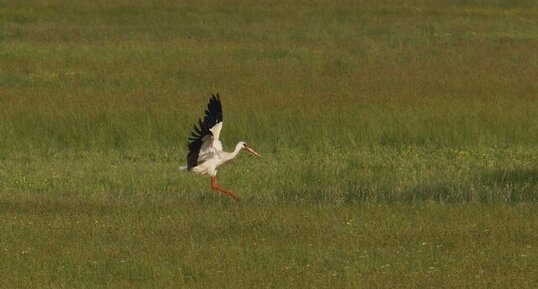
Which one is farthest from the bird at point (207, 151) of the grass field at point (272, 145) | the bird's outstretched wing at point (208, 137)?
the grass field at point (272, 145)

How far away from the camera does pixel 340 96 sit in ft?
69.0

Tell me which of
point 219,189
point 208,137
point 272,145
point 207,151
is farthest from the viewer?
point 272,145

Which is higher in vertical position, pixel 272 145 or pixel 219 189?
pixel 219 189

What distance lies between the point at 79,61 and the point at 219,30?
6770 millimetres

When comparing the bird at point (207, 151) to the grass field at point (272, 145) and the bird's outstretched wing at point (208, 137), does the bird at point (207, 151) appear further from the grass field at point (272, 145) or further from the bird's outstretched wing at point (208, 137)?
the grass field at point (272, 145)

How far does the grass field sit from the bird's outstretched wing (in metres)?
0.44

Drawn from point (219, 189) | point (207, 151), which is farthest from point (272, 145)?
point (219, 189)

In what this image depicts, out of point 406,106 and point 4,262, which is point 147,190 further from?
point 406,106

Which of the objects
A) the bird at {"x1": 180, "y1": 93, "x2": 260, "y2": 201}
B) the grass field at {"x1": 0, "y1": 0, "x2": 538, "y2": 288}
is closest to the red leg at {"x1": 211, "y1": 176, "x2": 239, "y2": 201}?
the bird at {"x1": 180, "y1": 93, "x2": 260, "y2": 201}

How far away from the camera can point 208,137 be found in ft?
45.8

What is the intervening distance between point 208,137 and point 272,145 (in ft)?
14.7

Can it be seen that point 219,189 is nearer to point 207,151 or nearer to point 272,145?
point 207,151

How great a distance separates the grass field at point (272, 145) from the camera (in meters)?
9.96

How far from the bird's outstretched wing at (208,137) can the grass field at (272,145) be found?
0.44m
